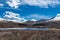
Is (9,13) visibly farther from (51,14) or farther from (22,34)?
(51,14)

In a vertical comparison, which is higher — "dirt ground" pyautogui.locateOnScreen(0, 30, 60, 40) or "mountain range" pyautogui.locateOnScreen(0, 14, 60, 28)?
"mountain range" pyautogui.locateOnScreen(0, 14, 60, 28)

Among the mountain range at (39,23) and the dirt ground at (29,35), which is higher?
the mountain range at (39,23)

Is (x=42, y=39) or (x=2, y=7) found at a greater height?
(x=2, y=7)

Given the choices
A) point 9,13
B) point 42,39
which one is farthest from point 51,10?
point 9,13

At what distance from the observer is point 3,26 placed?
12.8ft

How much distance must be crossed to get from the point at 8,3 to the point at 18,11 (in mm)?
289

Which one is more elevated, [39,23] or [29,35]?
[39,23]

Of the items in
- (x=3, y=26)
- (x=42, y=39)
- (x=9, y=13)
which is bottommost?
(x=42, y=39)

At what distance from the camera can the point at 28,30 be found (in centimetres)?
390

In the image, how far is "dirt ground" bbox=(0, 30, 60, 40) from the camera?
384 centimetres

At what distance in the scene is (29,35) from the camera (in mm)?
3883

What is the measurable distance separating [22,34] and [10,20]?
16.5 inches

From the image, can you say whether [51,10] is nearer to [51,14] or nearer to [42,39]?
[51,14]

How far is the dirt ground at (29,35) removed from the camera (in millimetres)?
3844
